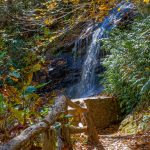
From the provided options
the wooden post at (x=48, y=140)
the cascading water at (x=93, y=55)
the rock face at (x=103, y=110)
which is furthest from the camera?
the cascading water at (x=93, y=55)

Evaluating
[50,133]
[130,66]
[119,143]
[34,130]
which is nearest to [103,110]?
[130,66]

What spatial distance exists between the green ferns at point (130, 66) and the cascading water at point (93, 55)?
161 centimetres

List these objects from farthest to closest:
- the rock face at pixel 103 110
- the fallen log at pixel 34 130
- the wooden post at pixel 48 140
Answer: the rock face at pixel 103 110, the wooden post at pixel 48 140, the fallen log at pixel 34 130

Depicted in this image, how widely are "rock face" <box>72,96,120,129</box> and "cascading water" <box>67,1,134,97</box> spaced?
158cm

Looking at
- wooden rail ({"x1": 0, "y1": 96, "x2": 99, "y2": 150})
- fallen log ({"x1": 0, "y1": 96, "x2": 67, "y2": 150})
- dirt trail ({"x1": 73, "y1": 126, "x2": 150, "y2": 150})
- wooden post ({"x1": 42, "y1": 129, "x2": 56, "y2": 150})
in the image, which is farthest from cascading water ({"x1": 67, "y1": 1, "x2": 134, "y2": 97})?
wooden post ({"x1": 42, "y1": 129, "x2": 56, "y2": 150})

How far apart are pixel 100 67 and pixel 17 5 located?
153 inches

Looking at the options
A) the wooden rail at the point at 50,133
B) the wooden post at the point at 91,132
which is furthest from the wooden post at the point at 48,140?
the wooden post at the point at 91,132

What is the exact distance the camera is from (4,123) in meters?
2.69

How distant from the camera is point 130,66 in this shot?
840 centimetres

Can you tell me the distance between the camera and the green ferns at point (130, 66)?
7.93 metres

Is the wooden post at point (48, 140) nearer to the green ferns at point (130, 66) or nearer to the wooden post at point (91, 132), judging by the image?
the wooden post at point (91, 132)

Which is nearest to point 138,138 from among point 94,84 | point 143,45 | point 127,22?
point 143,45

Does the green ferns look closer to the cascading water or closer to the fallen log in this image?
the cascading water

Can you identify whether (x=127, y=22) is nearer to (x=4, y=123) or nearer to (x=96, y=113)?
(x=96, y=113)
